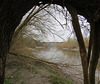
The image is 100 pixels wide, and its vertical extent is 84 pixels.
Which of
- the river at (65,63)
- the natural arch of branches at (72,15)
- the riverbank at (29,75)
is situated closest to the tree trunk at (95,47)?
the natural arch of branches at (72,15)

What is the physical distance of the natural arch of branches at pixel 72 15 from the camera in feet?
1.65

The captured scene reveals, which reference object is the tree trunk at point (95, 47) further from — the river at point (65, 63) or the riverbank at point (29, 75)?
the riverbank at point (29, 75)

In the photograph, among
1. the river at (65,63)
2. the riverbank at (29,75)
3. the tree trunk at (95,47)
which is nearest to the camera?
the tree trunk at (95,47)

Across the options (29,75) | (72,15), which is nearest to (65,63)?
(29,75)

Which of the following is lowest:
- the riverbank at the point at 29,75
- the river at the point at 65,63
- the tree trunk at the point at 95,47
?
the riverbank at the point at 29,75

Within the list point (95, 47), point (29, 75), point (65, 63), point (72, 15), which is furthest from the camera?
point (29, 75)

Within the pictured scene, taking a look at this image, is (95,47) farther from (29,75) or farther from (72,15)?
(29,75)

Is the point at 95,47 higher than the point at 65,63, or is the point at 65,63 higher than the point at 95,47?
the point at 95,47

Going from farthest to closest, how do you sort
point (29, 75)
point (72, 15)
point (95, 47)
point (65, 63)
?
1. point (29, 75)
2. point (65, 63)
3. point (95, 47)
4. point (72, 15)

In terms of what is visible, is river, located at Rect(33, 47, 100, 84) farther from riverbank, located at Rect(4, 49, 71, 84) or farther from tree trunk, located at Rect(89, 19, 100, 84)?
tree trunk, located at Rect(89, 19, 100, 84)

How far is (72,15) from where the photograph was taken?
711 mm

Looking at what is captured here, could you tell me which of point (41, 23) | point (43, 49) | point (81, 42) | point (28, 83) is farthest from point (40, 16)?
point (81, 42)

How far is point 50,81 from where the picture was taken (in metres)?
3.35

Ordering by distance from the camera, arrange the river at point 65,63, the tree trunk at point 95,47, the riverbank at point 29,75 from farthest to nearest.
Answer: the riverbank at point 29,75, the river at point 65,63, the tree trunk at point 95,47
